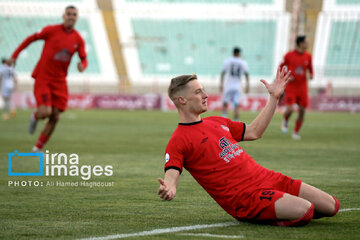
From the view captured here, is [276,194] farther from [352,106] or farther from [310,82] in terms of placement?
[310,82]

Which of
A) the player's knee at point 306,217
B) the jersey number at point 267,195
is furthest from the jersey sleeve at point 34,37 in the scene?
the player's knee at point 306,217

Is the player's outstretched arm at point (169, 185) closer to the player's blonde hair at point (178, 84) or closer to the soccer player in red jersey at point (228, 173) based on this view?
the soccer player in red jersey at point (228, 173)

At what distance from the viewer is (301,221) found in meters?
4.84

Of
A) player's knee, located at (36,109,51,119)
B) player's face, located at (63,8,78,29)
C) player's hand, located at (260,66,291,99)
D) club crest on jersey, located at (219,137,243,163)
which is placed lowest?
player's knee, located at (36,109,51,119)

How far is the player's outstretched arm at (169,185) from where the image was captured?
174 inches

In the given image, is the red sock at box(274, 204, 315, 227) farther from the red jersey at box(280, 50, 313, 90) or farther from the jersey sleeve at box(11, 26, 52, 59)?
the red jersey at box(280, 50, 313, 90)

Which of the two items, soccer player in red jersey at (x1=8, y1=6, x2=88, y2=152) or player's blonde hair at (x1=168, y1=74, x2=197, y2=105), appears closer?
player's blonde hair at (x1=168, y1=74, x2=197, y2=105)

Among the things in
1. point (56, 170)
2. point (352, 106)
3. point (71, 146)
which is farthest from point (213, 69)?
point (56, 170)

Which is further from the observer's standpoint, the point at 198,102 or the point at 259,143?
the point at 259,143

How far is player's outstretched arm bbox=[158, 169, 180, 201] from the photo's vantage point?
443 centimetres

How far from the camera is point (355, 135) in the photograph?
16766 millimetres

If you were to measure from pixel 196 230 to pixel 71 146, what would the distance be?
341 inches

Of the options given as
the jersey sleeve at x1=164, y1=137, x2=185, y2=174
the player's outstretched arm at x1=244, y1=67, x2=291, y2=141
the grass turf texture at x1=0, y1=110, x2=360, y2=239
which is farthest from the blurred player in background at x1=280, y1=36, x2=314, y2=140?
the jersey sleeve at x1=164, y1=137, x2=185, y2=174

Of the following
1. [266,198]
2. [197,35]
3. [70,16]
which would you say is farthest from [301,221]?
[197,35]
